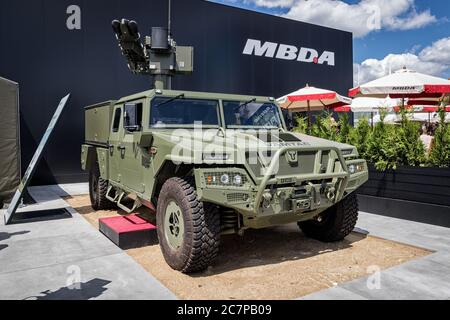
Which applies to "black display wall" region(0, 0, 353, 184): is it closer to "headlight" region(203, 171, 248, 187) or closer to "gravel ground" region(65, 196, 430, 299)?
"gravel ground" region(65, 196, 430, 299)

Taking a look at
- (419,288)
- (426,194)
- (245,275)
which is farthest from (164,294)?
(426,194)

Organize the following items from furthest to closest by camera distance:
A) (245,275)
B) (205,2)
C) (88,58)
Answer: (205,2) → (88,58) → (245,275)

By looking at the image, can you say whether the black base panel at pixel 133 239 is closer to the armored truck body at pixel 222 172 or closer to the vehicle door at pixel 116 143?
the armored truck body at pixel 222 172

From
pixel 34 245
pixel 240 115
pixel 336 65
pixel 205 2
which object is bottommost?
pixel 34 245

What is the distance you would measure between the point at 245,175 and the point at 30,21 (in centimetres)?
896

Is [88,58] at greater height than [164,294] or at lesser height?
greater

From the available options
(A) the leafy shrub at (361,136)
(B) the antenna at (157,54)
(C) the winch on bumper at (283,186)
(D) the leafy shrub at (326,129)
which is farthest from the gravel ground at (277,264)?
(B) the antenna at (157,54)

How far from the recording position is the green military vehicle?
3.60 metres

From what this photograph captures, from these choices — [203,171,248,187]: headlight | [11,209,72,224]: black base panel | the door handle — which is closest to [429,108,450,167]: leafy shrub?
[203,171,248,187]: headlight

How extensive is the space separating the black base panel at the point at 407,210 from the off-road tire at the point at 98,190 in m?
4.67

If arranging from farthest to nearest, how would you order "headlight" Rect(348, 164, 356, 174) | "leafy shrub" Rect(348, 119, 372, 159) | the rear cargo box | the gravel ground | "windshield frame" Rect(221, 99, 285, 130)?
"leafy shrub" Rect(348, 119, 372, 159) < the rear cargo box < "windshield frame" Rect(221, 99, 285, 130) < "headlight" Rect(348, 164, 356, 174) < the gravel ground

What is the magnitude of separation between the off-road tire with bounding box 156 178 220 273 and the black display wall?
25.1ft
